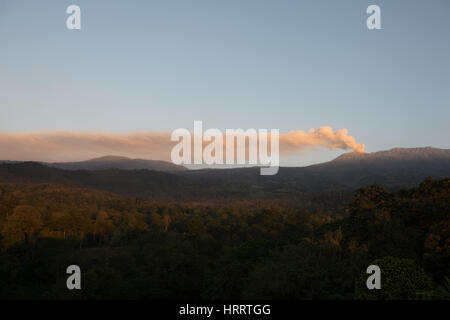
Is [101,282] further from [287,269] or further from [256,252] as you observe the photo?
[287,269]

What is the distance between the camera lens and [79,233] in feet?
198

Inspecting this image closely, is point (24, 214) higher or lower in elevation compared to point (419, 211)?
lower

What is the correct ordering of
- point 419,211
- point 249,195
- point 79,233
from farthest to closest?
point 249,195 → point 79,233 → point 419,211

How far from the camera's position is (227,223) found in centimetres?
7012

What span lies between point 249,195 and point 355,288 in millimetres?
159099

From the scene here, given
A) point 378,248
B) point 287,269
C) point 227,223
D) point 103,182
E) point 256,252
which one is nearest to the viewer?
point 287,269

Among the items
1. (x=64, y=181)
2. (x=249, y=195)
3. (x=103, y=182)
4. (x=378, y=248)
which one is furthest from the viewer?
(x=103, y=182)

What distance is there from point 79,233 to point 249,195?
119285 mm
